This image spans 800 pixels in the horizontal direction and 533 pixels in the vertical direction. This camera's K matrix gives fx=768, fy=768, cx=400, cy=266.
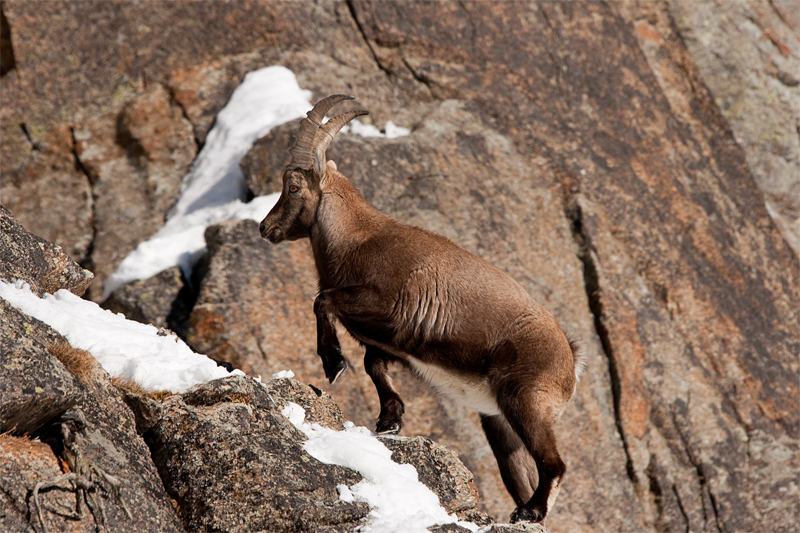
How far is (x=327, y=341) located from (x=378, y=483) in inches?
66.7

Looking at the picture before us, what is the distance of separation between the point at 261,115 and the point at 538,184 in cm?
387

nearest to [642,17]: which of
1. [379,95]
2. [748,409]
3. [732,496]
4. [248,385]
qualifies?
[379,95]

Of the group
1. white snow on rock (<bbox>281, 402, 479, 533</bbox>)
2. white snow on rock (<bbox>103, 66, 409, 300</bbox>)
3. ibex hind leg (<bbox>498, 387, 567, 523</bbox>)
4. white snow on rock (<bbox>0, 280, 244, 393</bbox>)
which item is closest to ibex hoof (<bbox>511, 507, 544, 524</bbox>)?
ibex hind leg (<bbox>498, 387, 567, 523</bbox>)

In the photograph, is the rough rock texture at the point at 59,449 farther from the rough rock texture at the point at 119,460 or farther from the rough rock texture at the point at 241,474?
the rough rock texture at the point at 241,474

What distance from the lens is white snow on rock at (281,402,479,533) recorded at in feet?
15.3

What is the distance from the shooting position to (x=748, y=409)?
10344 millimetres

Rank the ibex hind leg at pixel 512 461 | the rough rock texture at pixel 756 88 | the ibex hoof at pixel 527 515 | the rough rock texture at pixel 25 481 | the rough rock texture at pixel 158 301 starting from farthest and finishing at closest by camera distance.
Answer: the rough rock texture at pixel 756 88 < the rough rock texture at pixel 158 301 < the ibex hind leg at pixel 512 461 < the ibex hoof at pixel 527 515 < the rough rock texture at pixel 25 481

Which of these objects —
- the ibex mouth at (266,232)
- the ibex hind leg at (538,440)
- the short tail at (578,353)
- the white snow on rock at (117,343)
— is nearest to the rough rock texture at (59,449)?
the white snow on rock at (117,343)

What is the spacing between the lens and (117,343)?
17.9 ft

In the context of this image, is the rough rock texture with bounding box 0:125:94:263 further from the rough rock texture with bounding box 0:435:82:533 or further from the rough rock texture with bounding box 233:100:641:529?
the rough rock texture with bounding box 0:435:82:533

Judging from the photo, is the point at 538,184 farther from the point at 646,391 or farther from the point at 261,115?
the point at 261,115

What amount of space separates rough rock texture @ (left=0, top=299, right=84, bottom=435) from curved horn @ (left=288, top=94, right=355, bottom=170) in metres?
3.33

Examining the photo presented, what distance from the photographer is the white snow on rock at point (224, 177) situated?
924 cm

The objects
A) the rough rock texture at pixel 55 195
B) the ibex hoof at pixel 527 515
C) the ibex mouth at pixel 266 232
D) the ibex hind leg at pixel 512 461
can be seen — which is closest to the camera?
the ibex hoof at pixel 527 515
